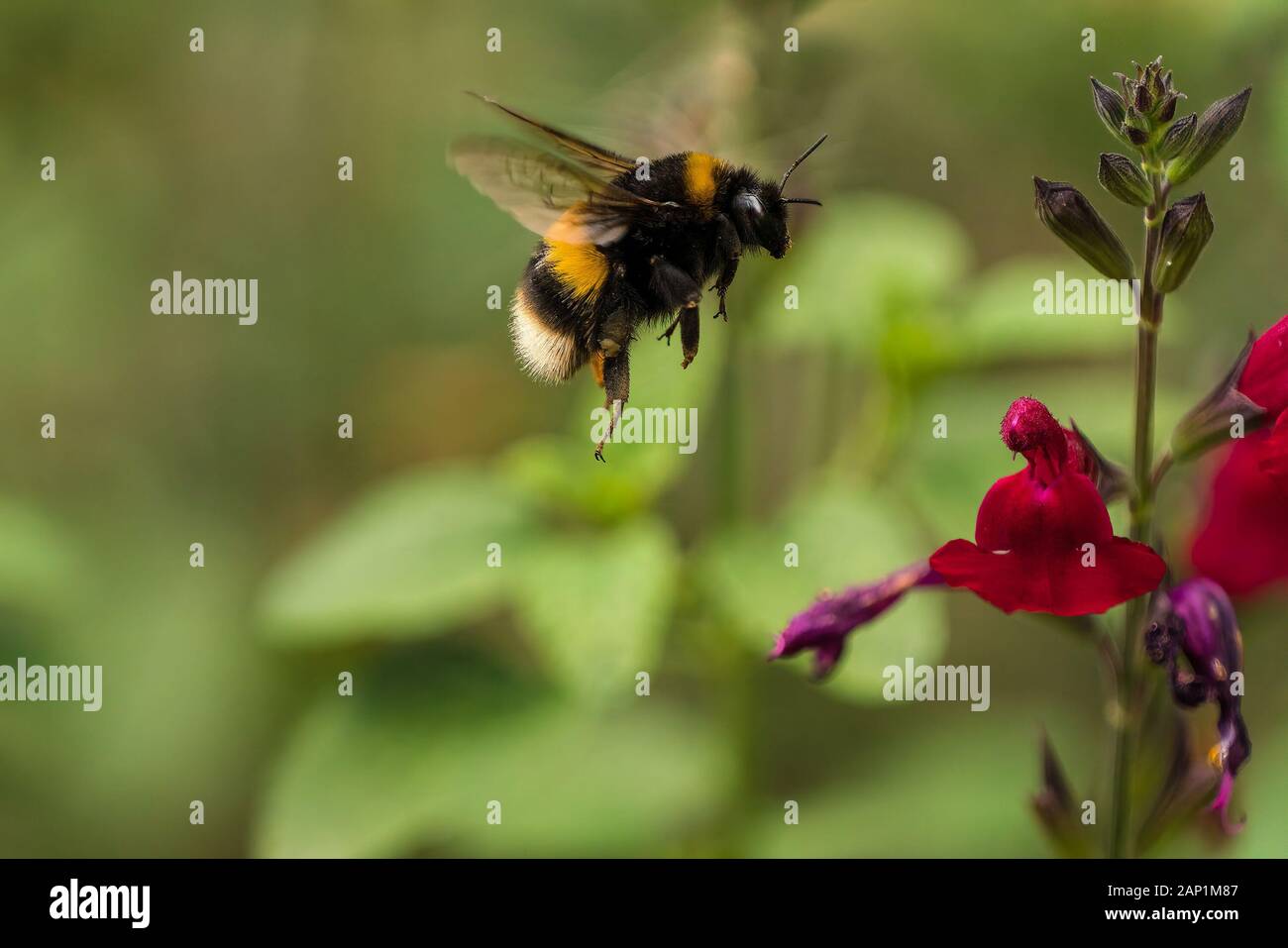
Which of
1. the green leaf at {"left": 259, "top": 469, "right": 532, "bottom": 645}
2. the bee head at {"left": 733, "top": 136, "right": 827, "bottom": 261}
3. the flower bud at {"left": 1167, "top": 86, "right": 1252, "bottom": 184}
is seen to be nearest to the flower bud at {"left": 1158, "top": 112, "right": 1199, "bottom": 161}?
the flower bud at {"left": 1167, "top": 86, "right": 1252, "bottom": 184}

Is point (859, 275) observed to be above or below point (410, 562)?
above

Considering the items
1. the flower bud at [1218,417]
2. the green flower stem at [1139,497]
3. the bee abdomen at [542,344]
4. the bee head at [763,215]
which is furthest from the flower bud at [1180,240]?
the bee abdomen at [542,344]

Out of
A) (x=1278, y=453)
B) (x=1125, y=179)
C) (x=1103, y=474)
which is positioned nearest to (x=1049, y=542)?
(x=1103, y=474)

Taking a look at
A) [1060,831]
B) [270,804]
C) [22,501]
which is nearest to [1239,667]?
[1060,831]

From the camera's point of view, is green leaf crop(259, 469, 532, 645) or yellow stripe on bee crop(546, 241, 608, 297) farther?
green leaf crop(259, 469, 532, 645)

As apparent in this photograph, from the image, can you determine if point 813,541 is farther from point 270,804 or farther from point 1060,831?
point 270,804

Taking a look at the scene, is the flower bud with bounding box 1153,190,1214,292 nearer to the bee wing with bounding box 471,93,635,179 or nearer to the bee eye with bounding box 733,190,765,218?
the bee eye with bounding box 733,190,765,218

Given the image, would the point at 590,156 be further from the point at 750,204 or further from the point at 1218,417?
the point at 1218,417
